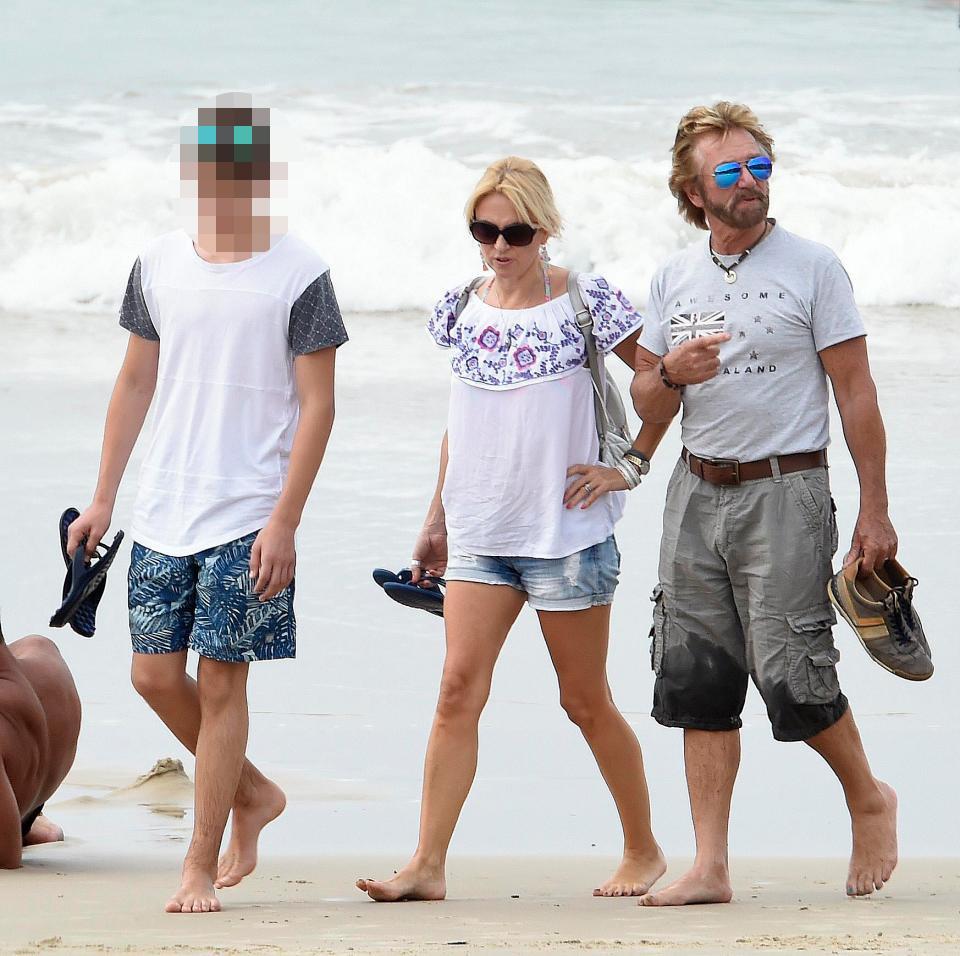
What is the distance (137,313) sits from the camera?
387cm

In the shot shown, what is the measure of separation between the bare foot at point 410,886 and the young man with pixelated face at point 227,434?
1.18 ft

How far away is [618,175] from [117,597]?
1488 cm

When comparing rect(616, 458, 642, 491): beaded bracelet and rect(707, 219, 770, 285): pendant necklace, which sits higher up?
rect(707, 219, 770, 285): pendant necklace

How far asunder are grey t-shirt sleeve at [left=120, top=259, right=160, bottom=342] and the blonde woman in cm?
73

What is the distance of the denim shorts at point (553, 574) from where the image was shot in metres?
3.88

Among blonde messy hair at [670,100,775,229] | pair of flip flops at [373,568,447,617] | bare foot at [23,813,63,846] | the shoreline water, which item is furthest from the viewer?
the shoreline water

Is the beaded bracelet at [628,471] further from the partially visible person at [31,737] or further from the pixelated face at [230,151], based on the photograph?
the partially visible person at [31,737]

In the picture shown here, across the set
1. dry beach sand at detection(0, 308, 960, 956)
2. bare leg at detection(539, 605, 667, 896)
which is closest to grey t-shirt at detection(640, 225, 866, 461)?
bare leg at detection(539, 605, 667, 896)

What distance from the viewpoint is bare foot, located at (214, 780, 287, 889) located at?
3.97 m

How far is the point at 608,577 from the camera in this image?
394 cm

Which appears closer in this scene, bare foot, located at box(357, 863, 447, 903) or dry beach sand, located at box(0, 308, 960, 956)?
dry beach sand, located at box(0, 308, 960, 956)

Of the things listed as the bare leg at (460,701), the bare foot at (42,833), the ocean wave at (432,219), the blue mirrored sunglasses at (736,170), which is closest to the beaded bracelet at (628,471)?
the bare leg at (460,701)

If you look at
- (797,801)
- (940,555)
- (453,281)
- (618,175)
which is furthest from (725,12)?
(797,801)

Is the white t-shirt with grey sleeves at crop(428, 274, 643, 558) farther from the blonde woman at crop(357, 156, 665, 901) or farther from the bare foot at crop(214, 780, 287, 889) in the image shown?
the bare foot at crop(214, 780, 287, 889)
